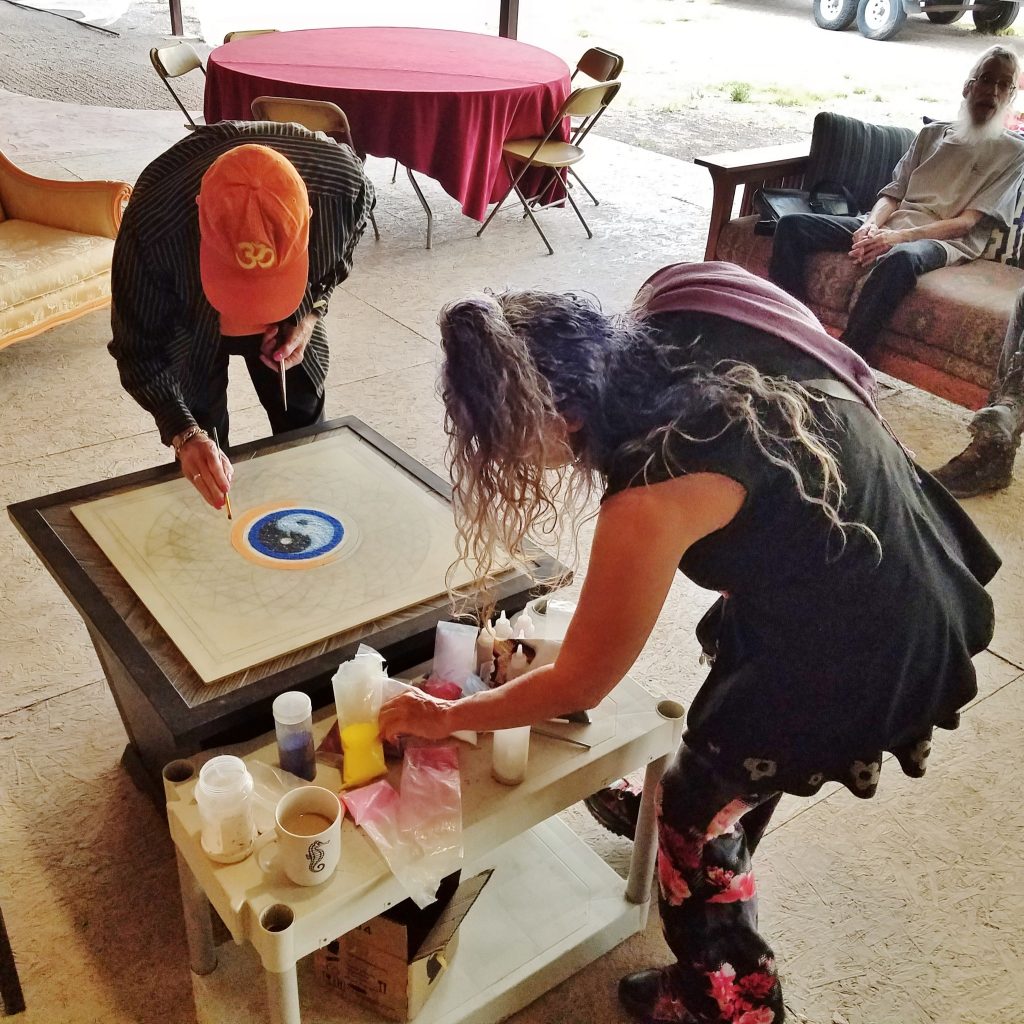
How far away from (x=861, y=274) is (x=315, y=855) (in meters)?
2.89

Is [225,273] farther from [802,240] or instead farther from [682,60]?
[682,60]

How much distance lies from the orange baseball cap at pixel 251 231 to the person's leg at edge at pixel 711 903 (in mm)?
998

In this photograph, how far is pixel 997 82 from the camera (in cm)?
329

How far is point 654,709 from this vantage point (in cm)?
150

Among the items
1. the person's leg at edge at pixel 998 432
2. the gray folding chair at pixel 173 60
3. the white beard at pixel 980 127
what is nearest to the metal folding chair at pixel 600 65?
the gray folding chair at pixel 173 60

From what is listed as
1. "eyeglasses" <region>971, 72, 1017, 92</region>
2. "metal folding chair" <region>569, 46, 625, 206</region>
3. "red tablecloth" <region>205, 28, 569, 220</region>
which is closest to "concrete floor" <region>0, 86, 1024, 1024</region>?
"eyeglasses" <region>971, 72, 1017, 92</region>

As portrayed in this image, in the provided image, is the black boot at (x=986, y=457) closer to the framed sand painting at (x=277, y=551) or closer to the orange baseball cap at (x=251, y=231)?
the framed sand painting at (x=277, y=551)

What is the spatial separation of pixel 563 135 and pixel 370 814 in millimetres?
4131

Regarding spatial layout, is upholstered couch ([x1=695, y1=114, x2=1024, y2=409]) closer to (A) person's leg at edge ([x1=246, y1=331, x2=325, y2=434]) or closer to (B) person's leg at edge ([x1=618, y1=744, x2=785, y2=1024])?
(A) person's leg at edge ([x1=246, y1=331, x2=325, y2=434])

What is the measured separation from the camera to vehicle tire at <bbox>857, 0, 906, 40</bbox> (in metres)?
10.1

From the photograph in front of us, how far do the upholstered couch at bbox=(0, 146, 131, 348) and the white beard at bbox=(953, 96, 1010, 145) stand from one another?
2.96 meters

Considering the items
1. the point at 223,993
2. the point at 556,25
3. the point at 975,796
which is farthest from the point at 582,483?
the point at 556,25

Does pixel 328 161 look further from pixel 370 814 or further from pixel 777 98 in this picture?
pixel 777 98

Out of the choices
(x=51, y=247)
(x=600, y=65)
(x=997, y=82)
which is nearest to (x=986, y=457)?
(x=997, y=82)
